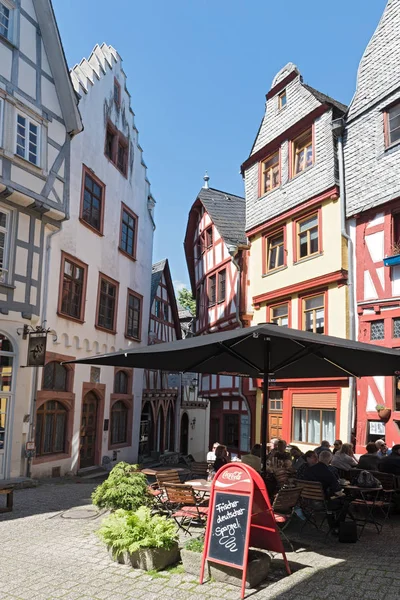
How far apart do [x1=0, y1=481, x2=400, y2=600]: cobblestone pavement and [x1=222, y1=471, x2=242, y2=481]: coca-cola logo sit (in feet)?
3.39

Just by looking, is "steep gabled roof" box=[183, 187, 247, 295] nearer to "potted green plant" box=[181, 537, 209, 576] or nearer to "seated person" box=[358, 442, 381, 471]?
"seated person" box=[358, 442, 381, 471]

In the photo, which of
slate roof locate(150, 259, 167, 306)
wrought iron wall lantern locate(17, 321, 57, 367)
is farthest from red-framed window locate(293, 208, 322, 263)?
slate roof locate(150, 259, 167, 306)

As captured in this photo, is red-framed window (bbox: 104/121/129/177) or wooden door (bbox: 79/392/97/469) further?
red-framed window (bbox: 104/121/129/177)

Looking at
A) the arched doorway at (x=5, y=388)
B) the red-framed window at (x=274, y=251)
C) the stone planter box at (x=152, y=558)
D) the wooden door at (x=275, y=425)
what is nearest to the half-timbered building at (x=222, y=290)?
the wooden door at (x=275, y=425)

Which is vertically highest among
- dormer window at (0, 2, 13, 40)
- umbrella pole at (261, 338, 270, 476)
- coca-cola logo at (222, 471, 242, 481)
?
dormer window at (0, 2, 13, 40)

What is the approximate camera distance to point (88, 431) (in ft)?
60.1

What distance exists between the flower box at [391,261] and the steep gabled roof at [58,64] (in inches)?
399

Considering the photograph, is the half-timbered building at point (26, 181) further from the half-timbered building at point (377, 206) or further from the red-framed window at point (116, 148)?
the half-timbered building at point (377, 206)

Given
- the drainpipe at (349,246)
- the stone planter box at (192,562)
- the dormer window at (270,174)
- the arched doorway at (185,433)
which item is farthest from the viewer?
the arched doorway at (185,433)

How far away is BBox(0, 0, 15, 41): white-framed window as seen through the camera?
1484 cm

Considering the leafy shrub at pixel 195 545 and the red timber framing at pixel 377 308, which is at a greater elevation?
the red timber framing at pixel 377 308

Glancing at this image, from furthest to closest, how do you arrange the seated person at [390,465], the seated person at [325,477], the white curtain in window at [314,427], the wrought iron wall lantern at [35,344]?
the white curtain in window at [314,427]
the wrought iron wall lantern at [35,344]
the seated person at [390,465]
the seated person at [325,477]

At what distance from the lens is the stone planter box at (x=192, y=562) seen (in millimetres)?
5730

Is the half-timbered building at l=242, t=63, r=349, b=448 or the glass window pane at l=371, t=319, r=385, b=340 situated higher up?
the half-timbered building at l=242, t=63, r=349, b=448
